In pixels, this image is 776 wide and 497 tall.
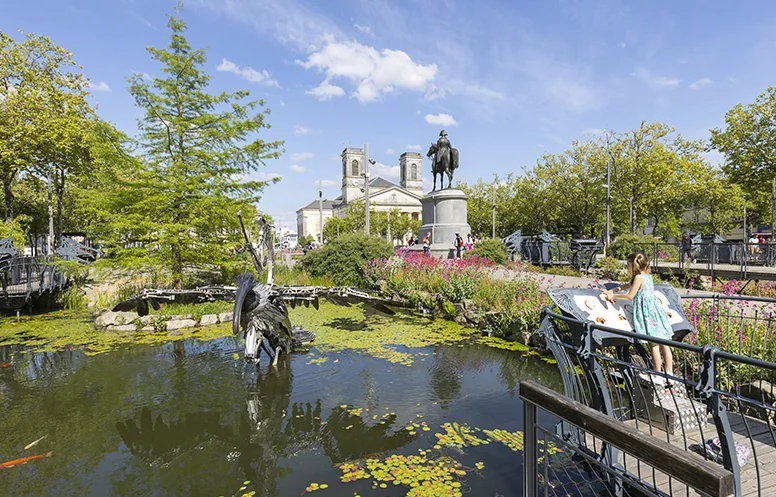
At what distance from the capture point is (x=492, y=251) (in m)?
18.1

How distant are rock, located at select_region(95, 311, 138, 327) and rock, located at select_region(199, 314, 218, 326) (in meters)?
1.51

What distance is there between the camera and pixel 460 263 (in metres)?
12.8

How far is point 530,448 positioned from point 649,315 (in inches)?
100

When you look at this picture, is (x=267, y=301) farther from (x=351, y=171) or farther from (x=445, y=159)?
(x=351, y=171)

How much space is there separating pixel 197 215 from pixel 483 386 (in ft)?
30.2

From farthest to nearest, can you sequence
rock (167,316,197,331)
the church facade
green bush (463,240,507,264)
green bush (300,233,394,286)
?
the church facade
green bush (463,240,507,264)
green bush (300,233,394,286)
rock (167,316,197,331)

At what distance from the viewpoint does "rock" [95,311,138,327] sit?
970cm

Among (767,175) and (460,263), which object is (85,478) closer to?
(460,263)

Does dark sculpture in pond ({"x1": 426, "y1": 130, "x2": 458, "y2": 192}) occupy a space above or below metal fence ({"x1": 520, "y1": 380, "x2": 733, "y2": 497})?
above

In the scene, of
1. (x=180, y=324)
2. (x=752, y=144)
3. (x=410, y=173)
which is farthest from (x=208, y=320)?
(x=410, y=173)

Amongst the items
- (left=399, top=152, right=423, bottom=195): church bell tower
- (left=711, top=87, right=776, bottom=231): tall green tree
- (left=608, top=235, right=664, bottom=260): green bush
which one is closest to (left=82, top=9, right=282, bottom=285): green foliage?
(left=608, top=235, right=664, bottom=260): green bush

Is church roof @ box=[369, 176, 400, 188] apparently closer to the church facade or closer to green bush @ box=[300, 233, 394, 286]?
the church facade

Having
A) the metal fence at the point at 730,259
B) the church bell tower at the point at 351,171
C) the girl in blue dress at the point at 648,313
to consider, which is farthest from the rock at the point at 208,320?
the church bell tower at the point at 351,171

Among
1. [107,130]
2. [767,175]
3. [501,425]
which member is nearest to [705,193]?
[767,175]
